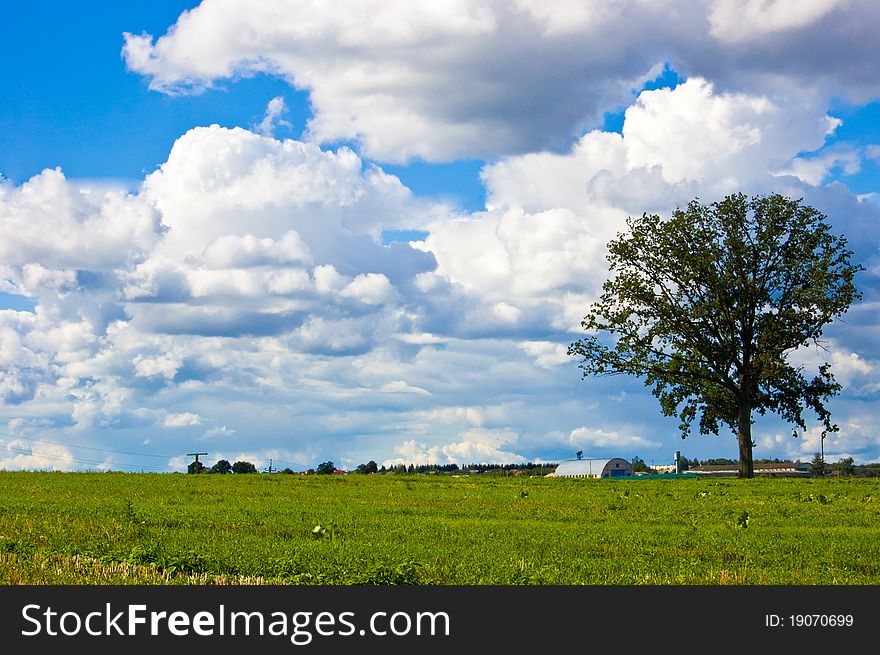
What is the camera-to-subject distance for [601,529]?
2461 cm

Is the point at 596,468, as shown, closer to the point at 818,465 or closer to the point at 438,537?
the point at 818,465

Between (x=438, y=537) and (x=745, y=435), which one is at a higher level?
(x=745, y=435)

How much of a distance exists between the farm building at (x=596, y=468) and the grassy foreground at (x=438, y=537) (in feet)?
221

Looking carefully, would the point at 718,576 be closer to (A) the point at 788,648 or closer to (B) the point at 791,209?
(A) the point at 788,648

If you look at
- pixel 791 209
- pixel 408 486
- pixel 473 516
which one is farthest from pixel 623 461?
pixel 473 516

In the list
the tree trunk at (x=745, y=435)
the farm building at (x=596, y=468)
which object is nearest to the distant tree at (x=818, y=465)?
the farm building at (x=596, y=468)

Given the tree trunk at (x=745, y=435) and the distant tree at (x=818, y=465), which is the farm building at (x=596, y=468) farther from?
the distant tree at (x=818, y=465)

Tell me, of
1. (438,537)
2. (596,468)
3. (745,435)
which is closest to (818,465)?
(596,468)

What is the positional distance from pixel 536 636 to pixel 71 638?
19.2 ft

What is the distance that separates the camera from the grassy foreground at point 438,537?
16016mm

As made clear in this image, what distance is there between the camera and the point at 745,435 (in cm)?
6838

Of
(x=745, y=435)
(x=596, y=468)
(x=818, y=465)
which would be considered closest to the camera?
(x=745, y=435)

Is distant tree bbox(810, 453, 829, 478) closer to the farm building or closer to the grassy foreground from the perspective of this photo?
the farm building

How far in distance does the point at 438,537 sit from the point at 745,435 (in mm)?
50992
